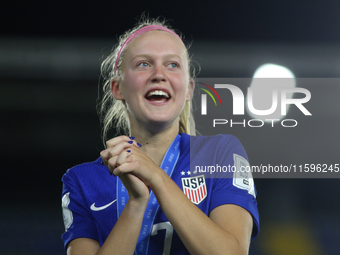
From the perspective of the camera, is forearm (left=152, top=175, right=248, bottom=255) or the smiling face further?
the smiling face

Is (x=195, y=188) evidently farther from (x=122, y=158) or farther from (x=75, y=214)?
(x=75, y=214)

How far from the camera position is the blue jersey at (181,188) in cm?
101

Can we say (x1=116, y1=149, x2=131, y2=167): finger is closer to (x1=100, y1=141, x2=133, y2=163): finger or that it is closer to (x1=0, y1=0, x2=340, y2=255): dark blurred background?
(x1=100, y1=141, x2=133, y2=163): finger

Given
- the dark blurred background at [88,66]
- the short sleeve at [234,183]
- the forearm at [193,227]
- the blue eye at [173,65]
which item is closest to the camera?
the forearm at [193,227]

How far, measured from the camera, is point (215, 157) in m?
1.12

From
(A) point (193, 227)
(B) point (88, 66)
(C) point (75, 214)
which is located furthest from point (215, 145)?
(B) point (88, 66)

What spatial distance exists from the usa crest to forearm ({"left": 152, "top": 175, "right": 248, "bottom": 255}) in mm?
171

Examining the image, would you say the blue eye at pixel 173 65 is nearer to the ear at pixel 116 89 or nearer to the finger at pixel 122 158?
the ear at pixel 116 89

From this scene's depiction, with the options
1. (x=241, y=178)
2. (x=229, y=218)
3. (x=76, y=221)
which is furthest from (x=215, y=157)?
(x=76, y=221)

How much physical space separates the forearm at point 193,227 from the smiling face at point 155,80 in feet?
0.93

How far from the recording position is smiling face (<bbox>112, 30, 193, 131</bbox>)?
3.54 ft

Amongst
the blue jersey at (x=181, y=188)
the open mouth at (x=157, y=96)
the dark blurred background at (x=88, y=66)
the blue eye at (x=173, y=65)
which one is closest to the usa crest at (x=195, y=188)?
the blue jersey at (x=181, y=188)

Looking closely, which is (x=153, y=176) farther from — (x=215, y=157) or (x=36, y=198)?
(x=36, y=198)

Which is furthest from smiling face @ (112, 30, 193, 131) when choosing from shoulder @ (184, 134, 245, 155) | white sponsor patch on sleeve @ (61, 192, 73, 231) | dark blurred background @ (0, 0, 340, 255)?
dark blurred background @ (0, 0, 340, 255)
